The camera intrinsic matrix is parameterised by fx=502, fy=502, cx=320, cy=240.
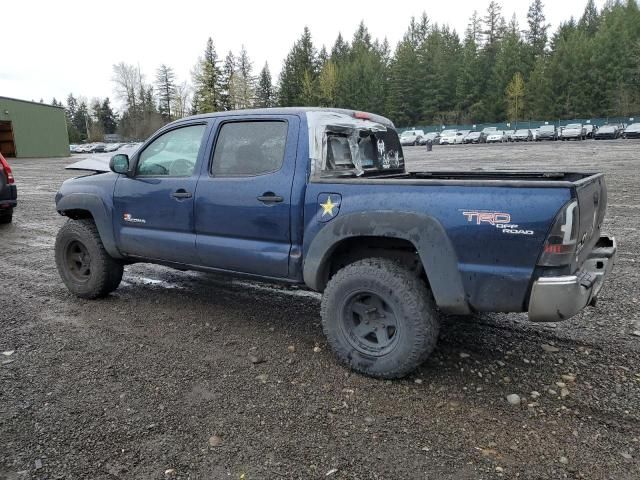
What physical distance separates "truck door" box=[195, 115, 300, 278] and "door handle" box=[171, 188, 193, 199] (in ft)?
0.41

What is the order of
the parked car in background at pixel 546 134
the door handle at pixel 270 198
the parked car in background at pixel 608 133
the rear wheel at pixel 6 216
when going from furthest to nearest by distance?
the parked car in background at pixel 546 134 < the parked car in background at pixel 608 133 < the rear wheel at pixel 6 216 < the door handle at pixel 270 198

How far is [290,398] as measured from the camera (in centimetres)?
331

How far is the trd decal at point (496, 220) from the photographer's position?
292 cm

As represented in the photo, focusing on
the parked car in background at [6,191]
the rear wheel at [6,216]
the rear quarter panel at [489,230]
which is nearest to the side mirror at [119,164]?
the rear quarter panel at [489,230]

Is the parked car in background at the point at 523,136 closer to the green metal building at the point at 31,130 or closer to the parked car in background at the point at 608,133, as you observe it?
the parked car in background at the point at 608,133

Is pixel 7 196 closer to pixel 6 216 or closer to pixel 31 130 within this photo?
pixel 6 216

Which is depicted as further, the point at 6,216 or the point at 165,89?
the point at 165,89

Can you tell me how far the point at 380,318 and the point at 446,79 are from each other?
88.6 metres

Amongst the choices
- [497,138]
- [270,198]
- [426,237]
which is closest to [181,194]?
[270,198]

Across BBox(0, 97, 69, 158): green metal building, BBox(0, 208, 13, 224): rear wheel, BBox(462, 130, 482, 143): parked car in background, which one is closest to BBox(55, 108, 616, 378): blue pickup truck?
BBox(0, 208, 13, 224): rear wheel

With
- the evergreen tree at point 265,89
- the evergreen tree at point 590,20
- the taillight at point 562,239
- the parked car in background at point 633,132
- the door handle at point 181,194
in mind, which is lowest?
the parked car in background at point 633,132

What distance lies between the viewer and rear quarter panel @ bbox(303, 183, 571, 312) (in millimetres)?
2879

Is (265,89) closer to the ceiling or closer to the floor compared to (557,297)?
closer to the ceiling

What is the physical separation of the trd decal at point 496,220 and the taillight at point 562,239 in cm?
13
